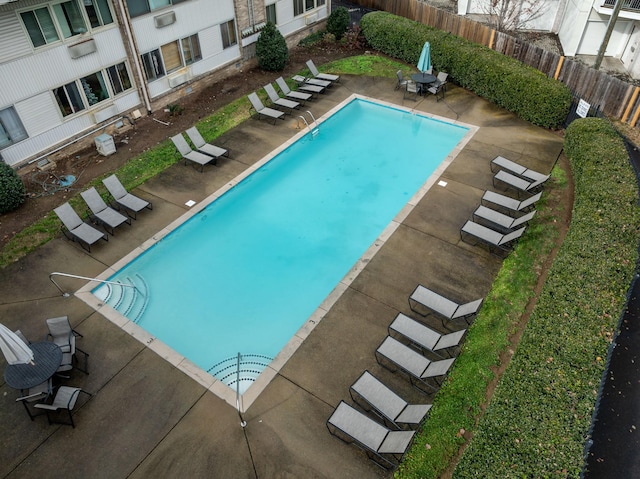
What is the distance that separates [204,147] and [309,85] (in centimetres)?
745

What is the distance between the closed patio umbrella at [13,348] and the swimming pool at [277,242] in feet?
8.42

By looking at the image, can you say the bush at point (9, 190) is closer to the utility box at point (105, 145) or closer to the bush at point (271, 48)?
the utility box at point (105, 145)

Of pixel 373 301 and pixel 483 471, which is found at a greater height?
pixel 483 471

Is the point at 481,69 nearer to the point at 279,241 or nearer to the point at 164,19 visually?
the point at 279,241

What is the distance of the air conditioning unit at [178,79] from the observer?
20578 millimetres

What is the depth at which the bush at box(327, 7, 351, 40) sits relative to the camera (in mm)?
27047

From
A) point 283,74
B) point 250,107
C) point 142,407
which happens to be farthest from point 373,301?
point 283,74

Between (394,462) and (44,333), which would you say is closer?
(394,462)

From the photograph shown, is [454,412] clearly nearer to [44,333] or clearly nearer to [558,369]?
[558,369]

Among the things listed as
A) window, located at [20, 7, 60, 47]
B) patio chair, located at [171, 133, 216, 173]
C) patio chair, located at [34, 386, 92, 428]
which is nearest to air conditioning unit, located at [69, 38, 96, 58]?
window, located at [20, 7, 60, 47]

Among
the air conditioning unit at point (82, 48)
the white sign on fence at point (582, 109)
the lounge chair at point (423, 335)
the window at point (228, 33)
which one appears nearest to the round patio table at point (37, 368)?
the lounge chair at point (423, 335)

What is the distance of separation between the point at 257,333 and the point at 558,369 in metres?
7.24

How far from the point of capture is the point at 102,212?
14.5 meters

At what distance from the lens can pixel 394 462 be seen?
8742 millimetres
